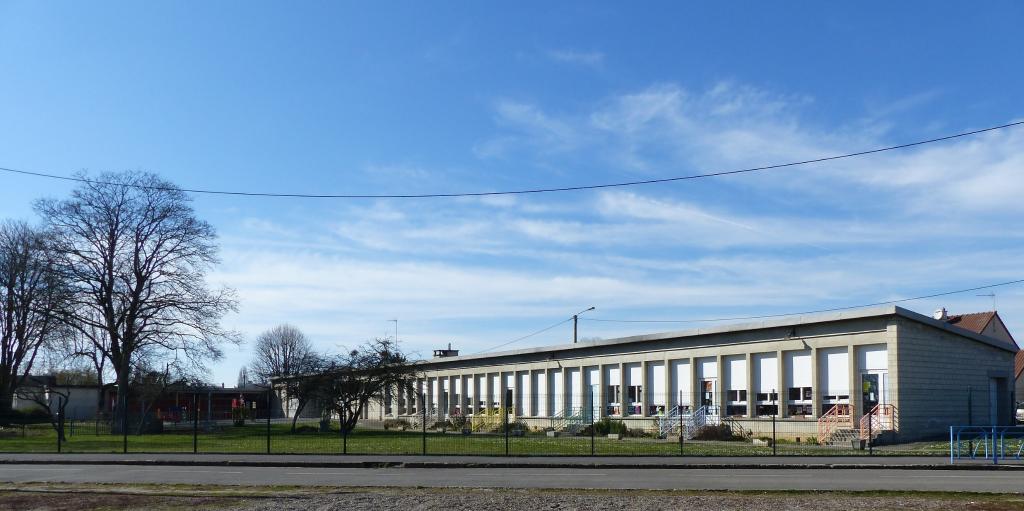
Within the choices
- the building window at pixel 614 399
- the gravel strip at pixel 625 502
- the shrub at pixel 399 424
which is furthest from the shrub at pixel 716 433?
the shrub at pixel 399 424

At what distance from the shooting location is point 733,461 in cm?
2695

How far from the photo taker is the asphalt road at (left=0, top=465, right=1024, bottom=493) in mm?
19562

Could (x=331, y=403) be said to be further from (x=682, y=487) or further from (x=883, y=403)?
(x=682, y=487)

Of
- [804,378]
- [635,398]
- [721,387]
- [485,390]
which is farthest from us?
[485,390]

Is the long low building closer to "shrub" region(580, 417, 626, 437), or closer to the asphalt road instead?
"shrub" region(580, 417, 626, 437)

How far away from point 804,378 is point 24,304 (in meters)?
44.8

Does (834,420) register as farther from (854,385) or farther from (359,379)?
(359,379)

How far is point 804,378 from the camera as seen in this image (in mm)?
41875

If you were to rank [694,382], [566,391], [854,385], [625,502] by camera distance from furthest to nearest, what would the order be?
1. [566,391]
2. [694,382]
3. [854,385]
4. [625,502]

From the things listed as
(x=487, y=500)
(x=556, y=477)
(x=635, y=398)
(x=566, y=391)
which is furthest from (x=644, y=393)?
(x=487, y=500)

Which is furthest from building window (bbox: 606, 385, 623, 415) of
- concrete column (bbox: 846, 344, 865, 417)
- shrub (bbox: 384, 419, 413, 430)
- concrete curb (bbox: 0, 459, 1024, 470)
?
concrete curb (bbox: 0, 459, 1024, 470)

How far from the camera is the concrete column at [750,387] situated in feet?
144

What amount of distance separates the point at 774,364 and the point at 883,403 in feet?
21.3

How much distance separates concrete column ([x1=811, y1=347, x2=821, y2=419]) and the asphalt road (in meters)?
16.5
